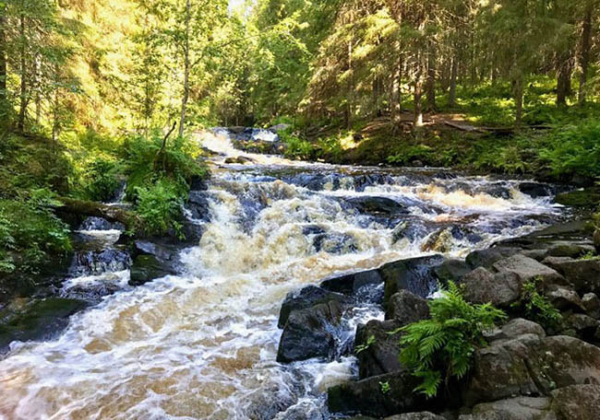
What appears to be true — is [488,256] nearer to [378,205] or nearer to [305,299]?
[305,299]

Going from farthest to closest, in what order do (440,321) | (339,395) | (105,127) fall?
(105,127), (339,395), (440,321)

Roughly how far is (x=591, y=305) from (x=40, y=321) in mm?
7605

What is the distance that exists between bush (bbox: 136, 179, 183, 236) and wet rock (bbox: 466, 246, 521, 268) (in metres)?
6.74

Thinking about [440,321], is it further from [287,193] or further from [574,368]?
[287,193]

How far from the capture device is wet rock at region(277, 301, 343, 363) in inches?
208

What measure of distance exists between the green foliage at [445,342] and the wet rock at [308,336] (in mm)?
1681

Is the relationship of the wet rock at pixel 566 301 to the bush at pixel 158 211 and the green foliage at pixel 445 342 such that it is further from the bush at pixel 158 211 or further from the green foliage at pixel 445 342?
the bush at pixel 158 211

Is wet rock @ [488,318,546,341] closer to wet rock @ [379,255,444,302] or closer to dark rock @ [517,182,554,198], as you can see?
wet rock @ [379,255,444,302]

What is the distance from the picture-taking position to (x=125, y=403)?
14.3 ft

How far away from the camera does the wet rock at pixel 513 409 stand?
305 centimetres

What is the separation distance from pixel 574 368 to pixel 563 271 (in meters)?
2.14

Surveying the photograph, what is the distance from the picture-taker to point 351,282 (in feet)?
23.9

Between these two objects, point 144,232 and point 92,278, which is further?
point 144,232

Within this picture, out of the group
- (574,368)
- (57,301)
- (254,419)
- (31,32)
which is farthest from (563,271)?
(31,32)
